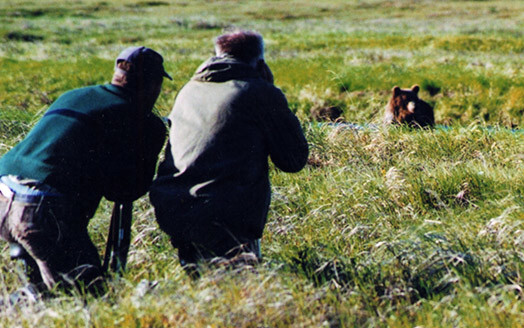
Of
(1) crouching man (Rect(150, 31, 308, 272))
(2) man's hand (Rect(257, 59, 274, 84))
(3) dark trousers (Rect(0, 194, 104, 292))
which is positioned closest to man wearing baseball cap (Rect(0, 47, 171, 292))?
(3) dark trousers (Rect(0, 194, 104, 292))

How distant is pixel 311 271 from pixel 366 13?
194 feet

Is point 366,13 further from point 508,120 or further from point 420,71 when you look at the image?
point 508,120

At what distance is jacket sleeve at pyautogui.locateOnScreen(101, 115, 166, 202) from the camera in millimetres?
3838

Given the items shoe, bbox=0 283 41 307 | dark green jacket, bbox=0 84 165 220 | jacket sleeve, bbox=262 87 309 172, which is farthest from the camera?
jacket sleeve, bbox=262 87 309 172

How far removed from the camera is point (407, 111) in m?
8.73

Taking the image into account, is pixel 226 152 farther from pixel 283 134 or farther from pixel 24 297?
pixel 24 297

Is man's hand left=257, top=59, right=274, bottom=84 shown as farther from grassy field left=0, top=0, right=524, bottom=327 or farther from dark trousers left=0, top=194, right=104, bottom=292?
dark trousers left=0, top=194, right=104, bottom=292

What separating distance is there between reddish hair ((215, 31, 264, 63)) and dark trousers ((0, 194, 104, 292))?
1.18 m

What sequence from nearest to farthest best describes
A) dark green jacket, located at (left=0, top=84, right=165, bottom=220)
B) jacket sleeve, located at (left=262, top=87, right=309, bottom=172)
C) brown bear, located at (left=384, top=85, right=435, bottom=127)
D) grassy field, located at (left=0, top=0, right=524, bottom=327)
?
grassy field, located at (left=0, top=0, right=524, bottom=327)
dark green jacket, located at (left=0, top=84, right=165, bottom=220)
jacket sleeve, located at (left=262, top=87, right=309, bottom=172)
brown bear, located at (left=384, top=85, right=435, bottom=127)

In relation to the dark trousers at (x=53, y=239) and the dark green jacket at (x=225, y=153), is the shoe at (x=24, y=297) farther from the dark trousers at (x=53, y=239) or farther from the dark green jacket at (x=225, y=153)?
the dark green jacket at (x=225, y=153)

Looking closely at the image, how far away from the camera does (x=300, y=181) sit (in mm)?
6223

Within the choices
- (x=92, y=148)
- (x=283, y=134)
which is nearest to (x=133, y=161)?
(x=92, y=148)

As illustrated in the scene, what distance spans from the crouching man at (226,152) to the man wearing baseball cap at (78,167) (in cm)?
19

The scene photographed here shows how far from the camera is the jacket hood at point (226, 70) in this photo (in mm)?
3760
